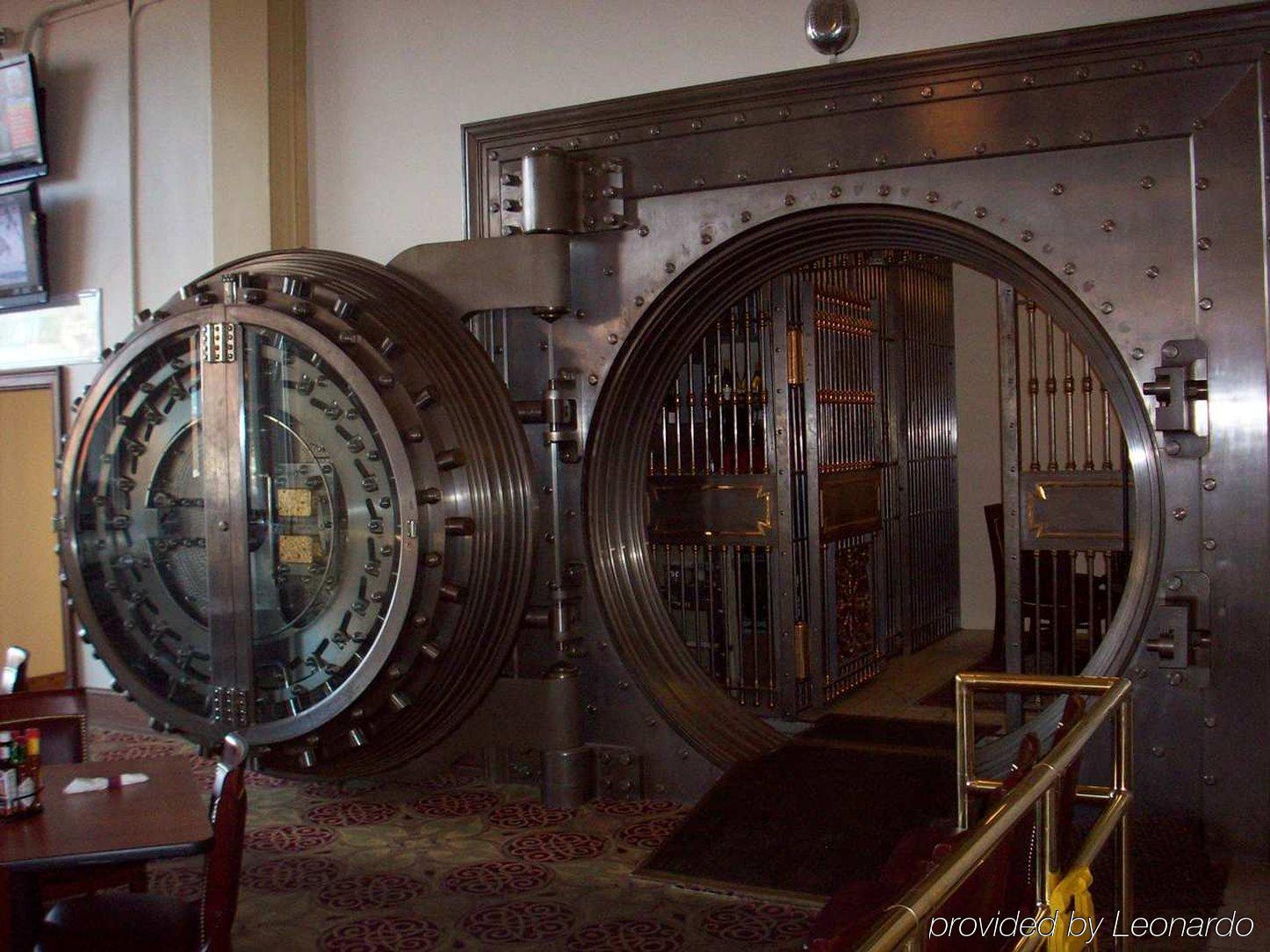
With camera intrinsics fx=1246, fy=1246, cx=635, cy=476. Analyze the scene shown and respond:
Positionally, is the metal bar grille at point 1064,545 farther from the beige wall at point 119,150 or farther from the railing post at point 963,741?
the beige wall at point 119,150

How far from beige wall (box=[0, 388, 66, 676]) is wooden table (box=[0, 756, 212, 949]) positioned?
4.72m

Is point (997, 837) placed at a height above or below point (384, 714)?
above

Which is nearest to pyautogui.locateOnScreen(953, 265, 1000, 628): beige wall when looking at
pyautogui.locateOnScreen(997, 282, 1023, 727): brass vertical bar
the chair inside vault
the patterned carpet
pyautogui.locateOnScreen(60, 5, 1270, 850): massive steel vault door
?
the chair inside vault

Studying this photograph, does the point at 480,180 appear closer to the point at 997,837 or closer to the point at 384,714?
the point at 384,714

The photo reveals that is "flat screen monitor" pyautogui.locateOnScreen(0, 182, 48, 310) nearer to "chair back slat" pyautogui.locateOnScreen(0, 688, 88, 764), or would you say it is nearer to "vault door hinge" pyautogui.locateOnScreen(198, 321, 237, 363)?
"vault door hinge" pyautogui.locateOnScreen(198, 321, 237, 363)

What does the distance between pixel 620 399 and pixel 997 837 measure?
301cm

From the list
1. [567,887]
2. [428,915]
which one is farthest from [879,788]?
[428,915]

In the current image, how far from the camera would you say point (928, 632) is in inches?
296

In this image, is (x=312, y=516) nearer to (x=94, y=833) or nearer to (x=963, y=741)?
(x=94, y=833)

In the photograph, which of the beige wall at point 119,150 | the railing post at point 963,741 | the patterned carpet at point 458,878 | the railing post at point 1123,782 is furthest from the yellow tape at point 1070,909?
the beige wall at point 119,150

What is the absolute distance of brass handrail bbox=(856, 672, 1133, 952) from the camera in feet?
4.33

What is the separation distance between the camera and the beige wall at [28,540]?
24.1ft

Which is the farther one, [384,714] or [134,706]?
[134,706]

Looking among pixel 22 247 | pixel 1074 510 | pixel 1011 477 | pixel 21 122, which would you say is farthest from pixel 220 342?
pixel 1074 510
